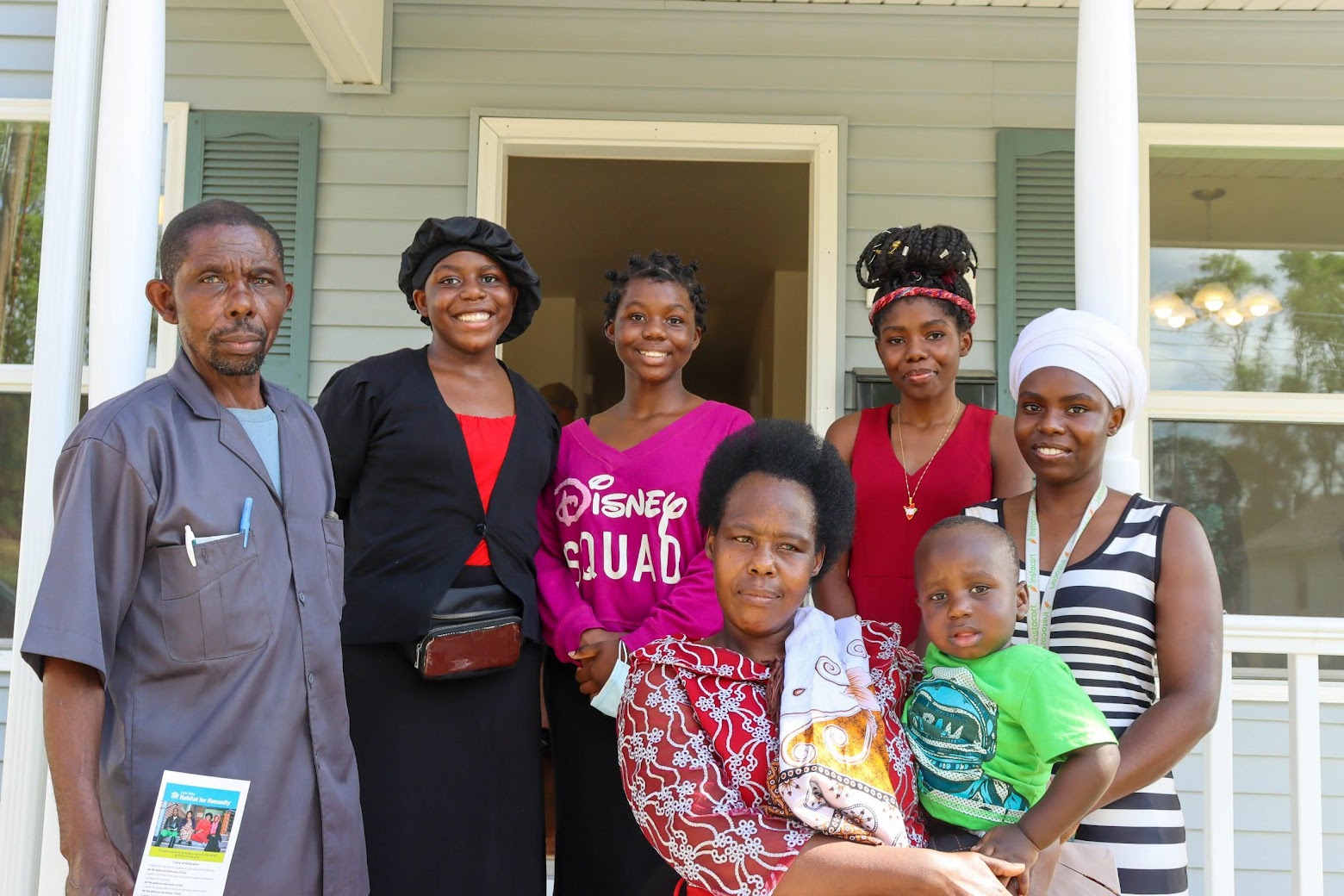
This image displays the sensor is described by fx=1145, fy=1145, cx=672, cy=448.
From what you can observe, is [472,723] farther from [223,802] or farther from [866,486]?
[866,486]

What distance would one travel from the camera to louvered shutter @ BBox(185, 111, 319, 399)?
14.6 ft

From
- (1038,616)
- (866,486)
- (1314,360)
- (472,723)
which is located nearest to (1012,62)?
(1314,360)

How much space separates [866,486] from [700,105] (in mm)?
2446

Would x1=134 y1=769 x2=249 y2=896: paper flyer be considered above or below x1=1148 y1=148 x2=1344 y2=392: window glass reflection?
below

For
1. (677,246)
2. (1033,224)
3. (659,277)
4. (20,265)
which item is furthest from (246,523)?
(677,246)

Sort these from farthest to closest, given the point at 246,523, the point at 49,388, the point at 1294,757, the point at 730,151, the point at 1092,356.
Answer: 1. the point at 730,151
2. the point at 49,388
3. the point at 1294,757
4. the point at 1092,356
5. the point at 246,523

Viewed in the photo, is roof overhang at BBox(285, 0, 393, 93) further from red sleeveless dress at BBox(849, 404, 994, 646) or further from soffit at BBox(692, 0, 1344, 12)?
red sleeveless dress at BBox(849, 404, 994, 646)

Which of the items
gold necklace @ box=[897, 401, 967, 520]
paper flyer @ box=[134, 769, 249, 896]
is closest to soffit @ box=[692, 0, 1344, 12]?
gold necklace @ box=[897, 401, 967, 520]

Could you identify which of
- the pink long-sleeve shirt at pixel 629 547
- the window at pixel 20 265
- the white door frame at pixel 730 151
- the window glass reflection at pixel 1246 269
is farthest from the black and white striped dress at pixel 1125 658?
the window at pixel 20 265

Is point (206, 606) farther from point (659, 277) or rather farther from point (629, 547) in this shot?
point (659, 277)

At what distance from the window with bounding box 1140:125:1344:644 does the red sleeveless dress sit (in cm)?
225

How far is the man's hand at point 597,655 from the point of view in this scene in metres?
2.31

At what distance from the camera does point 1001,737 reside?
1785mm

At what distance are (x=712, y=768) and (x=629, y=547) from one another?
32.3 inches
